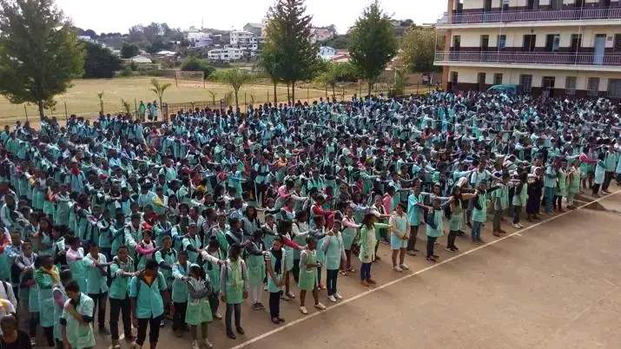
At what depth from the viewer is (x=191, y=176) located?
35.9ft

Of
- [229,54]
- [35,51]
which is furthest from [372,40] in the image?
[229,54]

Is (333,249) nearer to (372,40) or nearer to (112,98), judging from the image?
(372,40)

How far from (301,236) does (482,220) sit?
433 centimetres

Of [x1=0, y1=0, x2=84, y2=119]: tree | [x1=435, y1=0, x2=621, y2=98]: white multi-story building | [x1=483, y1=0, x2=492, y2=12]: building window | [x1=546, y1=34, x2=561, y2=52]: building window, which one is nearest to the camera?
[x1=0, y1=0, x2=84, y2=119]: tree

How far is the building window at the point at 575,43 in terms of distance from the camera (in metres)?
30.5

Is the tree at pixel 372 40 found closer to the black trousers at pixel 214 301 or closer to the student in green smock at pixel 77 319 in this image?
the black trousers at pixel 214 301

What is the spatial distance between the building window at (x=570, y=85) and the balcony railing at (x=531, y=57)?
117cm

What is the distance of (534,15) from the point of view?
31.9 m

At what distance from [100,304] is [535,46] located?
1261 inches

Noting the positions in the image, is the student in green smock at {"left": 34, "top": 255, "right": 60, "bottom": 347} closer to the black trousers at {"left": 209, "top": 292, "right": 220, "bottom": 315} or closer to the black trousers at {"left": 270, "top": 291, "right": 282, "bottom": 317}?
the black trousers at {"left": 209, "top": 292, "right": 220, "bottom": 315}

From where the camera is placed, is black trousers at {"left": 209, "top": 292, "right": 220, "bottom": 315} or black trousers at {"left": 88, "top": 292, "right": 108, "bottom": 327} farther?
black trousers at {"left": 209, "top": 292, "right": 220, "bottom": 315}

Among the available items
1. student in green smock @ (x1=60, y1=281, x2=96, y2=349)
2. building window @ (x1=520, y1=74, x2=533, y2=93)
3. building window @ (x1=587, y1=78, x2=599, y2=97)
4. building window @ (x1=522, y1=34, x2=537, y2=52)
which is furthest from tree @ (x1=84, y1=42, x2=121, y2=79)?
student in green smock @ (x1=60, y1=281, x2=96, y2=349)

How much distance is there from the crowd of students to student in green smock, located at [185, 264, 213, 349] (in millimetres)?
24

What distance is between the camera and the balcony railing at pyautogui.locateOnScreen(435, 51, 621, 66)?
A: 29203 millimetres
